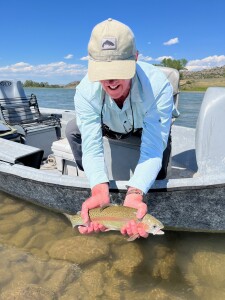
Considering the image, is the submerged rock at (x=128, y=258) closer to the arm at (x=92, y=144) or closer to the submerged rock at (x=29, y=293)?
the submerged rock at (x=29, y=293)

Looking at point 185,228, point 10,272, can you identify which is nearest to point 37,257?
point 10,272

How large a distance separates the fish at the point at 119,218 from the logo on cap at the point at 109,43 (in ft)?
3.84

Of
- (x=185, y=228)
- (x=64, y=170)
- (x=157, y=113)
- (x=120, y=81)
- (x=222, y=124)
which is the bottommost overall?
(x=185, y=228)

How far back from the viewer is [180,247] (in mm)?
3453

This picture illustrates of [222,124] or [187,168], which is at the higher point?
[222,124]

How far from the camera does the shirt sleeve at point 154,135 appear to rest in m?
2.68

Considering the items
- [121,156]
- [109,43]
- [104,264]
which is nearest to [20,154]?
[121,156]

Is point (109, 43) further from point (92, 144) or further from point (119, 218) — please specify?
point (119, 218)

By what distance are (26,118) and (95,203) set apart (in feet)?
12.6

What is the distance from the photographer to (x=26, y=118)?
5.97 metres

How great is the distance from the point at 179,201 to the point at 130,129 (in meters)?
0.86

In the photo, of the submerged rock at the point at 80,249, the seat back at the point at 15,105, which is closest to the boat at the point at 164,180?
the submerged rock at the point at 80,249

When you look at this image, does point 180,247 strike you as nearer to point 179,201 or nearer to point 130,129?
point 179,201

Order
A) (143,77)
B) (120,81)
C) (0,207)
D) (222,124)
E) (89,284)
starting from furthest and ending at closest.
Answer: (0,207) → (222,124) → (89,284) → (143,77) → (120,81)
